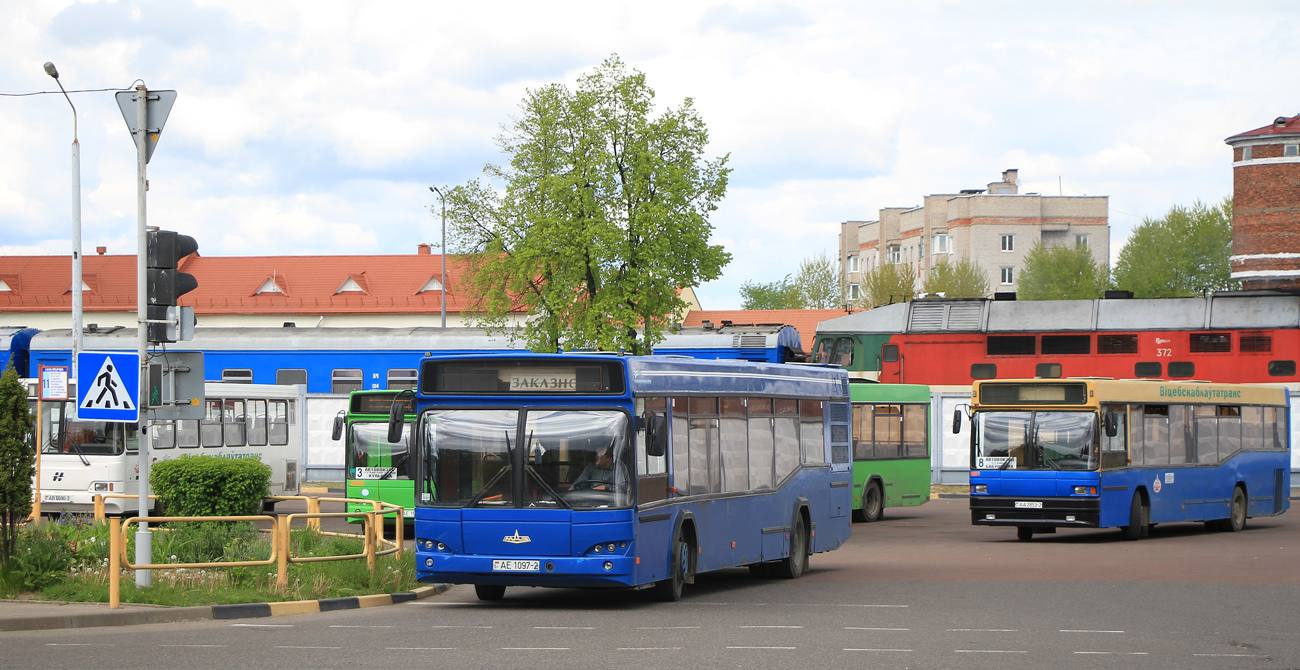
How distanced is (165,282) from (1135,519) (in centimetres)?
1638

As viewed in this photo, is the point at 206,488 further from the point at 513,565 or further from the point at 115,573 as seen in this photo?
the point at 513,565

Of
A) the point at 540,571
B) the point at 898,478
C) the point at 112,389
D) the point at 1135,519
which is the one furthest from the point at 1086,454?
the point at 112,389

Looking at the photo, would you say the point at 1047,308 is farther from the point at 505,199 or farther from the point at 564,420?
the point at 564,420

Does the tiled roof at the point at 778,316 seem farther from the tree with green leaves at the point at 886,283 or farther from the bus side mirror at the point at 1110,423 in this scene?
the bus side mirror at the point at 1110,423

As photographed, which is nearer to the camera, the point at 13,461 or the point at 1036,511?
the point at 13,461

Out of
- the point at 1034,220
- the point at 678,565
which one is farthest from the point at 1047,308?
the point at 1034,220

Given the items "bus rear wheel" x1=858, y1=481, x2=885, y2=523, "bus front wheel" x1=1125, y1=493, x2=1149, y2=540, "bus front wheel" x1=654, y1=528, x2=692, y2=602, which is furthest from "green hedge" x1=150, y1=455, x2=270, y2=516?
"bus front wheel" x1=1125, y1=493, x2=1149, y2=540

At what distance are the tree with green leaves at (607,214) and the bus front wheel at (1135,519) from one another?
54.7ft

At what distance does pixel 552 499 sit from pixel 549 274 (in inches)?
1061

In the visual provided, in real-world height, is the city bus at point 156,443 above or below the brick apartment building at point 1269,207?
below

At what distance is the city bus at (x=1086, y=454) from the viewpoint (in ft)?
75.9

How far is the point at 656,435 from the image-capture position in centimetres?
A: 1409

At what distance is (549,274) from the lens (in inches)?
1606

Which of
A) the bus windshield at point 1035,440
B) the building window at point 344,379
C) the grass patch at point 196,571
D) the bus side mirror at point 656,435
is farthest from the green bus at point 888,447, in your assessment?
the building window at point 344,379
